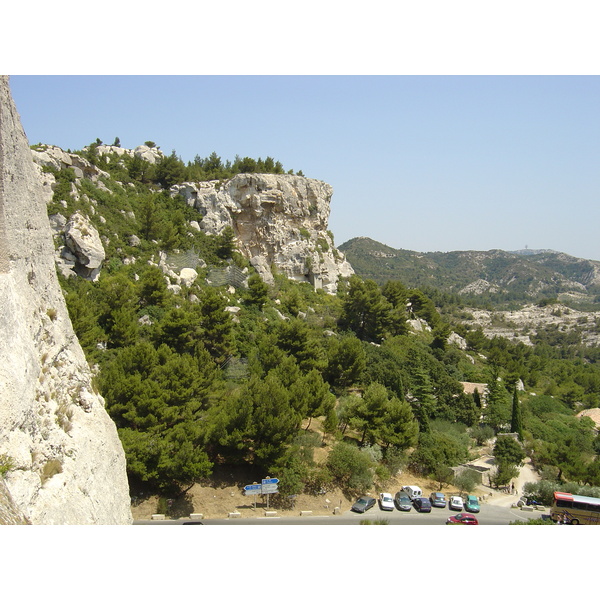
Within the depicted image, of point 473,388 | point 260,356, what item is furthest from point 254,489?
point 473,388

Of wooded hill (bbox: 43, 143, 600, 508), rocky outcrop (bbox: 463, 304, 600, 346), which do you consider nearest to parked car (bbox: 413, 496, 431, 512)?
wooded hill (bbox: 43, 143, 600, 508)

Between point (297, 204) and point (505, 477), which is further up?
point (297, 204)

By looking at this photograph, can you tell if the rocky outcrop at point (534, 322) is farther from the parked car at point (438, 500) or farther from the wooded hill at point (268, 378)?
the parked car at point (438, 500)

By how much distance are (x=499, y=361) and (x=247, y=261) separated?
99.0 feet

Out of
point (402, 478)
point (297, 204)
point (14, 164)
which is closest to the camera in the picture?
point (14, 164)

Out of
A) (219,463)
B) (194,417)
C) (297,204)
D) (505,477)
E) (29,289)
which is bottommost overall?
(505,477)

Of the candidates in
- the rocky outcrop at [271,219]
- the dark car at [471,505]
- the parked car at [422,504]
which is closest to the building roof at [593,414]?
the dark car at [471,505]

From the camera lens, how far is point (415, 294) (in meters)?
51.4

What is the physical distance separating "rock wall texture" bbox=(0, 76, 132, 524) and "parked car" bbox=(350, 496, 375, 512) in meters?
10.2

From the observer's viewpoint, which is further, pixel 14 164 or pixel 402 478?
pixel 402 478

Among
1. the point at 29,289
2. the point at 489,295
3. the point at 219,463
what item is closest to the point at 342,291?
Answer: the point at 219,463

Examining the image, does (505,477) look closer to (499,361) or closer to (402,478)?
(402,478)

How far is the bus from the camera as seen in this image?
15.3 metres

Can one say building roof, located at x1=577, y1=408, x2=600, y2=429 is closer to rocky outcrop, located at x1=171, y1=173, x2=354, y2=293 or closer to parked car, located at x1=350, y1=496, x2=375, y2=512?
rocky outcrop, located at x1=171, y1=173, x2=354, y2=293
